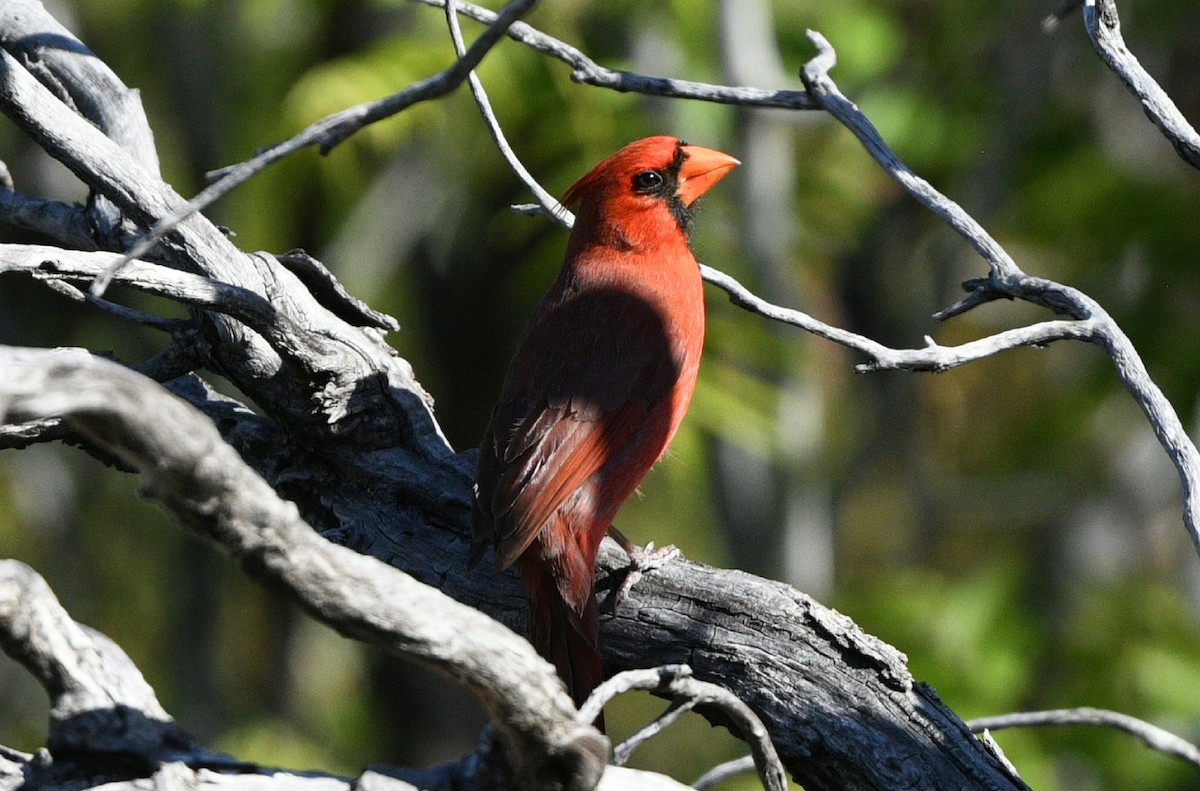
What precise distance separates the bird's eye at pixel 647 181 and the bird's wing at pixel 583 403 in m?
0.38

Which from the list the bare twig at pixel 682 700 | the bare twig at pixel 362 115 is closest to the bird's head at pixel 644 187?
the bare twig at pixel 682 700

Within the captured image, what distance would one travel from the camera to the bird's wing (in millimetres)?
3516

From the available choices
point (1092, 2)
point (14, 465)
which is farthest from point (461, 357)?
point (1092, 2)

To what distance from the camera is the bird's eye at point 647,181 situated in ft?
14.0

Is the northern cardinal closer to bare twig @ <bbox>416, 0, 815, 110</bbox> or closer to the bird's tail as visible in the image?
the bird's tail

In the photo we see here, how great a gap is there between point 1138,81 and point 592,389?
1.66m

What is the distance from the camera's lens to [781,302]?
688 centimetres

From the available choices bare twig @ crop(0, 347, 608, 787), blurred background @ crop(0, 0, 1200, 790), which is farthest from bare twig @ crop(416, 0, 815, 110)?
blurred background @ crop(0, 0, 1200, 790)

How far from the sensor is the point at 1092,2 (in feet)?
9.24

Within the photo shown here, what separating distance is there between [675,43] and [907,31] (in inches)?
93.4

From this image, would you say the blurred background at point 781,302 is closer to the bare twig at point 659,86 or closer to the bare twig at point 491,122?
the bare twig at point 491,122

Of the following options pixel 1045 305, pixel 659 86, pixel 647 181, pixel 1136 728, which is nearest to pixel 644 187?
pixel 647 181

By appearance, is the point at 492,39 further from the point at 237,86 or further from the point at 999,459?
the point at 999,459

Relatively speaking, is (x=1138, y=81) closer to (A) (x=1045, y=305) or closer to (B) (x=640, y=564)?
(A) (x=1045, y=305)
